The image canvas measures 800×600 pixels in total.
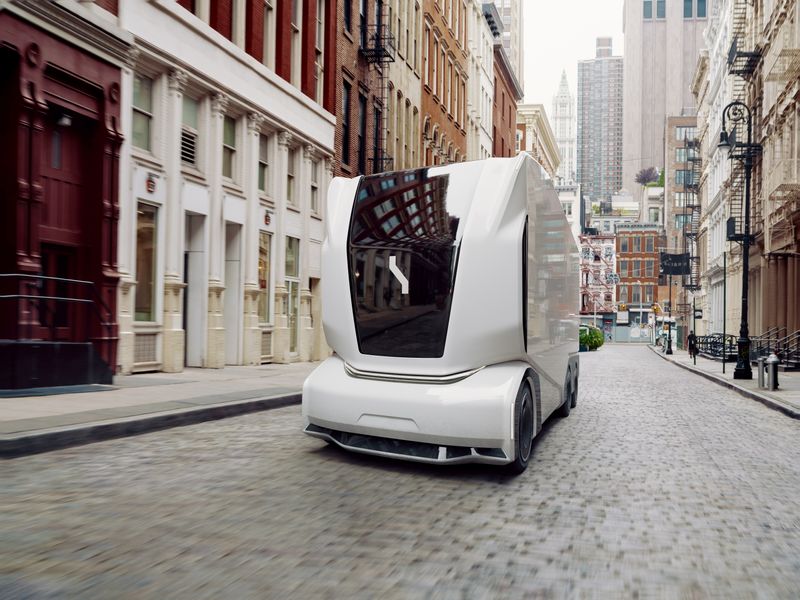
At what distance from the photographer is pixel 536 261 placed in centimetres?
774

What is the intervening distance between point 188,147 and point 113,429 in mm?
11025

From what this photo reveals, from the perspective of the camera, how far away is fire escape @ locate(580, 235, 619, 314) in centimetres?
11525

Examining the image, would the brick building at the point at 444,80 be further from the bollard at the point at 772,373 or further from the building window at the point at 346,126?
the bollard at the point at 772,373

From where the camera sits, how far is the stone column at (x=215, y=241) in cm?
1906

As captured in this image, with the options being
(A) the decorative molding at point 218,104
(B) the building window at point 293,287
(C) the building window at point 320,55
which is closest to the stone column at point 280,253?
(B) the building window at point 293,287

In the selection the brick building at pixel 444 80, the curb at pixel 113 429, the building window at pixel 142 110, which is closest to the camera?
the curb at pixel 113 429

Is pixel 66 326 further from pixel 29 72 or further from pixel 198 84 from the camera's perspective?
pixel 198 84

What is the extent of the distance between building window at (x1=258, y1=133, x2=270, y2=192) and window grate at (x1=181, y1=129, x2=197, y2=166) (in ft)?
10.8

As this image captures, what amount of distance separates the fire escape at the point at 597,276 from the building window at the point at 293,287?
9349 cm

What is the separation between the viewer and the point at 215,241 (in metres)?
19.2

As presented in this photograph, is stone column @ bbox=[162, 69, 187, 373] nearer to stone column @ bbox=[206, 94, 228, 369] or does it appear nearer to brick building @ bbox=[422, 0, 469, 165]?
stone column @ bbox=[206, 94, 228, 369]

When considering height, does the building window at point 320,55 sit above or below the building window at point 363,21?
below

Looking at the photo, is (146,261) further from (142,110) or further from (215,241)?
(142,110)

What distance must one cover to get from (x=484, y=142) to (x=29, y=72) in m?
44.2
